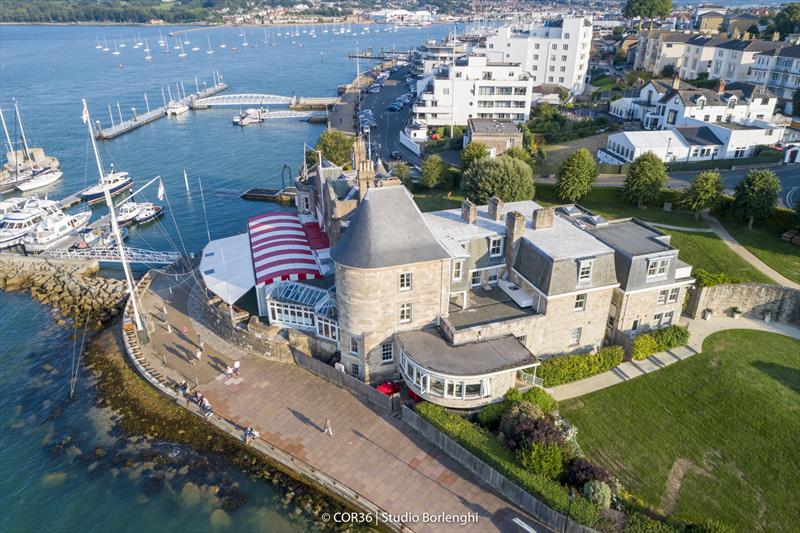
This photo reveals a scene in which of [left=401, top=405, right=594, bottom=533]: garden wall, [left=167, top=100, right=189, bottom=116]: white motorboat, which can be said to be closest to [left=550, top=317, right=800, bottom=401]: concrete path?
[left=401, top=405, right=594, bottom=533]: garden wall

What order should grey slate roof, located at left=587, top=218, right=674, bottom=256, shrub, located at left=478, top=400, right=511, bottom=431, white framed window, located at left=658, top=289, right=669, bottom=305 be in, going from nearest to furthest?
shrub, located at left=478, top=400, right=511, bottom=431
grey slate roof, located at left=587, top=218, right=674, bottom=256
white framed window, located at left=658, top=289, right=669, bottom=305

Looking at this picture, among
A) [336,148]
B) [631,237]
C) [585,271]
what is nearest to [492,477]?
→ [585,271]

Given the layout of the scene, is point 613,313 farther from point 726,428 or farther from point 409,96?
point 409,96

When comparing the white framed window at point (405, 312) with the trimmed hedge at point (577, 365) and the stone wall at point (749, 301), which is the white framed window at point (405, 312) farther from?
the stone wall at point (749, 301)

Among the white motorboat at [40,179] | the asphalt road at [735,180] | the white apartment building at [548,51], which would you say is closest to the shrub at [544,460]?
the asphalt road at [735,180]

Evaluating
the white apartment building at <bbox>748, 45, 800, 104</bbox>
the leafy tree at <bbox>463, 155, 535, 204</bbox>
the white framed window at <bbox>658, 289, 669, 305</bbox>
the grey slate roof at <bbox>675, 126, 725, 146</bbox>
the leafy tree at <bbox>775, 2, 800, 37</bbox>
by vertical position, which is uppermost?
the leafy tree at <bbox>775, 2, 800, 37</bbox>

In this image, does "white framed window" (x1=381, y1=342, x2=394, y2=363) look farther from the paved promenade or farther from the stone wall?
the stone wall

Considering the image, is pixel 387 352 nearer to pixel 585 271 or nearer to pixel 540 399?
pixel 540 399
